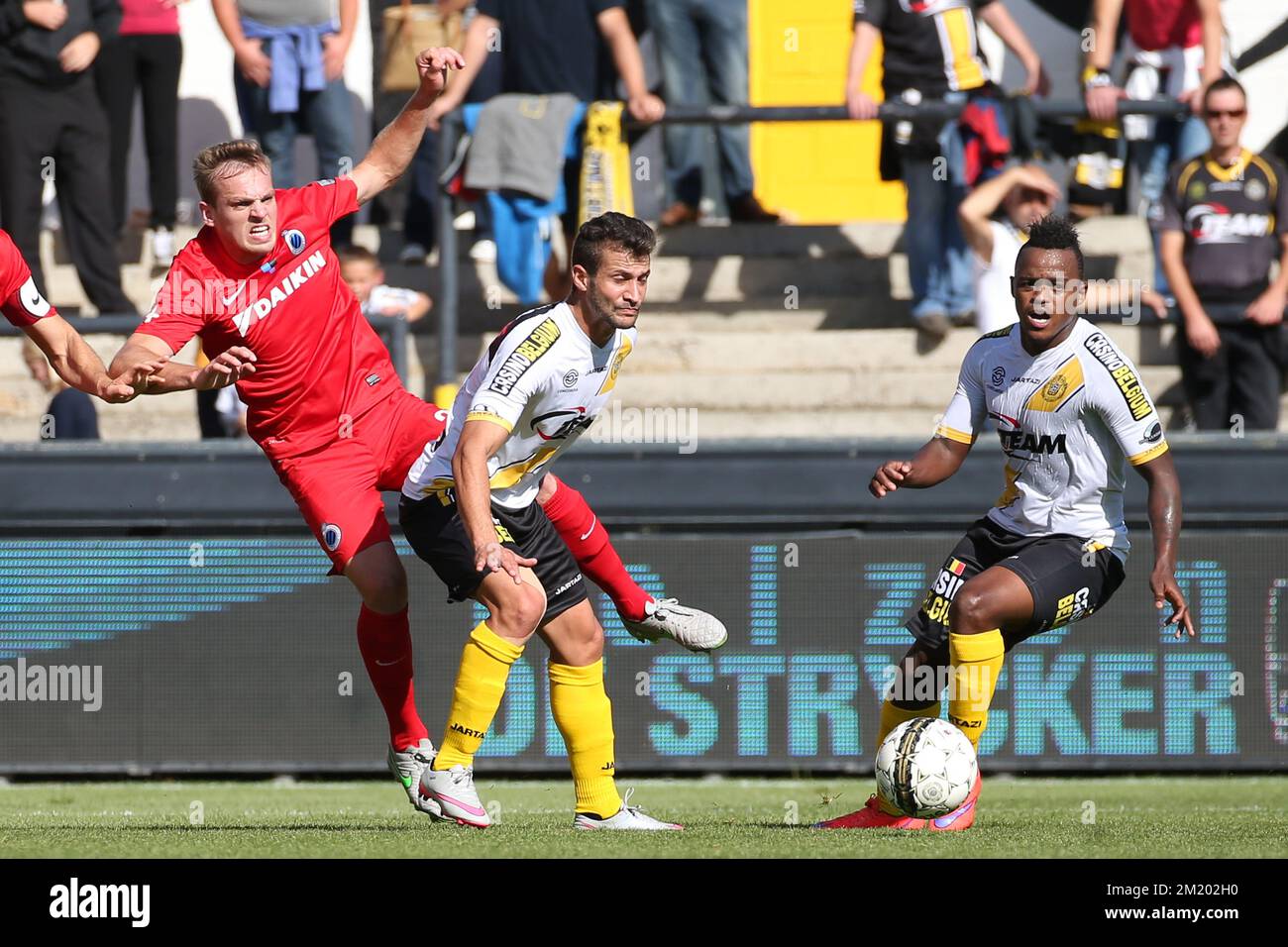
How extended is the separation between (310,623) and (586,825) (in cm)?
304

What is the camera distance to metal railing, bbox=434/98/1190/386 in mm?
11211

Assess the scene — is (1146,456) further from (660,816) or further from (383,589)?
(383,589)

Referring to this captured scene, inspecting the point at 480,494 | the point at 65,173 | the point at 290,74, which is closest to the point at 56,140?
the point at 65,173

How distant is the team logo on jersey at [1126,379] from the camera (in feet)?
23.7

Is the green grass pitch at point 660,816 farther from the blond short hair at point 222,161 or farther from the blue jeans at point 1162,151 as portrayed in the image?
the blue jeans at point 1162,151

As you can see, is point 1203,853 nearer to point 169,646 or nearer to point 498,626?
point 498,626

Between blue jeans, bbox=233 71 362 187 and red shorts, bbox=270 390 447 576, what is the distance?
454cm

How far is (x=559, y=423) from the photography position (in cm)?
707

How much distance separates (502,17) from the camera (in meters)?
11.8

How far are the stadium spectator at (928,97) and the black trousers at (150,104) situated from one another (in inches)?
169

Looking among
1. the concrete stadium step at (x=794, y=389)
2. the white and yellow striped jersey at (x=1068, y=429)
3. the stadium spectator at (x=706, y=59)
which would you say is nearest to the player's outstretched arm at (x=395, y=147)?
the white and yellow striped jersey at (x=1068, y=429)

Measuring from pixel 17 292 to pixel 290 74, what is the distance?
504 cm

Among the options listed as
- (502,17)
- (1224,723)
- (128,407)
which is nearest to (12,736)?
(128,407)
